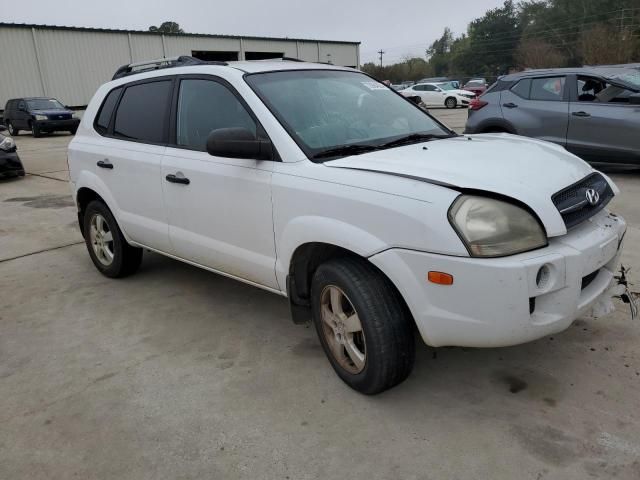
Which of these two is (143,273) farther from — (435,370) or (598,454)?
(598,454)

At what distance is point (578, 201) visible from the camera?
8.58ft

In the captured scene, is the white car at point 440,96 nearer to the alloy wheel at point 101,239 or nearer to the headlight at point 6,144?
the headlight at point 6,144

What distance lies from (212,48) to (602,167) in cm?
3321

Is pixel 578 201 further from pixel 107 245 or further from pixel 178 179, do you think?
pixel 107 245

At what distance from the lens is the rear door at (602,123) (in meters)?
7.40

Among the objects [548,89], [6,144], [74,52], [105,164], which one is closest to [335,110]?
[105,164]

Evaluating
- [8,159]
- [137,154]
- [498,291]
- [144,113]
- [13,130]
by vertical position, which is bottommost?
[13,130]

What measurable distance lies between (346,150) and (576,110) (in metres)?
6.09

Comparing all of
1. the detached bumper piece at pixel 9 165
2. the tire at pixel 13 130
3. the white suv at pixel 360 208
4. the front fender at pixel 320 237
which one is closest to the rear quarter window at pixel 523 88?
the white suv at pixel 360 208

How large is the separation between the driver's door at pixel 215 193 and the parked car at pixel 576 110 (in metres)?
6.09

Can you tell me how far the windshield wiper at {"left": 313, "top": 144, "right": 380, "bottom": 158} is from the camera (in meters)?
2.97

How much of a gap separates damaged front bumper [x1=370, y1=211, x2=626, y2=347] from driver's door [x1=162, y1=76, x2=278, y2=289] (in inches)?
34.9

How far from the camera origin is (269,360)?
3309 mm

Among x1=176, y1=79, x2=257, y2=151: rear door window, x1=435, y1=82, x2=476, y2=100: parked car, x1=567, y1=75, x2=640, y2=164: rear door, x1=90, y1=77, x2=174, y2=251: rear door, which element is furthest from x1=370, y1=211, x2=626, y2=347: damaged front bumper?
x1=435, y1=82, x2=476, y2=100: parked car
